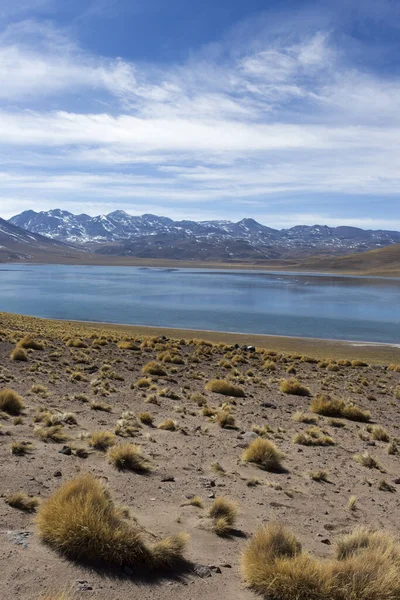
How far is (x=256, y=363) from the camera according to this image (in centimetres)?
2314

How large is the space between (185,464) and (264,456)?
1.49 m

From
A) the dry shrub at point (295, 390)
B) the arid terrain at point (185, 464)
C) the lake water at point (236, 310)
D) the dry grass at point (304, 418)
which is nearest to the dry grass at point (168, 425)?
the arid terrain at point (185, 464)

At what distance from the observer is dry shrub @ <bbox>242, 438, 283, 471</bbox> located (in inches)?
343

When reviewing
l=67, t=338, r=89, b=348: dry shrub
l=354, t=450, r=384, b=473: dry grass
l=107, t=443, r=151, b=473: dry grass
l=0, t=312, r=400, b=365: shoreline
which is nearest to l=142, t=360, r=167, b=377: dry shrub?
l=67, t=338, r=89, b=348: dry shrub

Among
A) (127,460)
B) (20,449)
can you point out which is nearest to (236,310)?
(127,460)

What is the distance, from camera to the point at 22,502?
5672 millimetres

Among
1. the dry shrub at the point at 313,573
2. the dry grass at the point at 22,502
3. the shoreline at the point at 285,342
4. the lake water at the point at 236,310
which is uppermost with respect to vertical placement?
the dry shrub at the point at 313,573

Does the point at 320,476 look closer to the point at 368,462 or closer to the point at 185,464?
the point at 368,462

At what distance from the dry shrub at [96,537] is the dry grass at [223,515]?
34.6 inches

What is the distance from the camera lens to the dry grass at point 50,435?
28.0ft

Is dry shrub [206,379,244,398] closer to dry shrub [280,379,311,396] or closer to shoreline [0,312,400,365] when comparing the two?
dry shrub [280,379,311,396]

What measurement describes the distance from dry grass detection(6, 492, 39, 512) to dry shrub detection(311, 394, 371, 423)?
9629 millimetres

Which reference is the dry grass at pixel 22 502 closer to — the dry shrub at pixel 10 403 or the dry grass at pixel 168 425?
the dry shrub at pixel 10 403

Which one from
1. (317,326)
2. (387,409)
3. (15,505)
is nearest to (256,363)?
(387,409)
